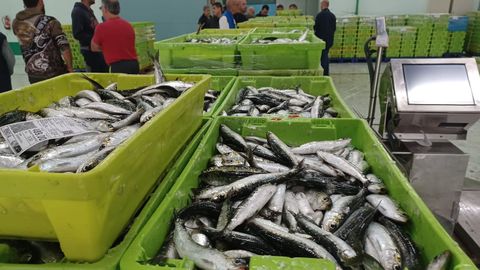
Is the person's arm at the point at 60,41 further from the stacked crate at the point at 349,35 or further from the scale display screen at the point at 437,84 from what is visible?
the stacked crate at the point at 349,35

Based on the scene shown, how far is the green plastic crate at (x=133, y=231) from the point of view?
1009 mm

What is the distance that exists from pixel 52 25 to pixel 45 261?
4023 millimetres

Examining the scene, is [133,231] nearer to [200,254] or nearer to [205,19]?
[200,254]

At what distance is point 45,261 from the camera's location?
1135mm

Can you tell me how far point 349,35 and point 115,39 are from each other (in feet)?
27.5

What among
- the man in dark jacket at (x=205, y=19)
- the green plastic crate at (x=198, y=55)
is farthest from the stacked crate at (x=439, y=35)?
the green plastic crate at (x=198, y=55)

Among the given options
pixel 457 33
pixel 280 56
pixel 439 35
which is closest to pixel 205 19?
pixel 280 56

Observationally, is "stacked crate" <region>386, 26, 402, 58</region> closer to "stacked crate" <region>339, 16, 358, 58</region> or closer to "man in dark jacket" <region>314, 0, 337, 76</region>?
"stacked crate" <region>339, 16, 358, 58</region>

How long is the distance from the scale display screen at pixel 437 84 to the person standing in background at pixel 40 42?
4203 millimetres

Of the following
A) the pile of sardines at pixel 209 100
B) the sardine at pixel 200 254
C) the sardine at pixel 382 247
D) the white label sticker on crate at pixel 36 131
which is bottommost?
the sardine at pixel 382 247

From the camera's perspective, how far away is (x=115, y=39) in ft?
15.4

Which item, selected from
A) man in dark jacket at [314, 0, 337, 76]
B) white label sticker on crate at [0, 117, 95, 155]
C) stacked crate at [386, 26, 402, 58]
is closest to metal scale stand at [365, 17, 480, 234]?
white label sticker on crate at [0, 117, 95, 155]

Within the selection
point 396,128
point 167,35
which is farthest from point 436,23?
point 396,128

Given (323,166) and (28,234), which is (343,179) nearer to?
(323,166)
